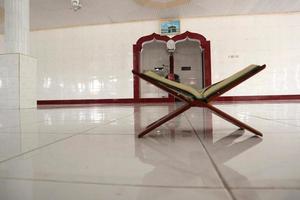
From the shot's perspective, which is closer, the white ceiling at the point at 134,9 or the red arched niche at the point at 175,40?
the white ceiling at the point at 134,9

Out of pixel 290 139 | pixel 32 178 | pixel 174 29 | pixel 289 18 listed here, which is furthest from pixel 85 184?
pixel 289 18

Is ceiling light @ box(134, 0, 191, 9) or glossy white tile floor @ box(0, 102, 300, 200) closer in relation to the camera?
glossy white tile floor @ box(0, 102, 300, 200)

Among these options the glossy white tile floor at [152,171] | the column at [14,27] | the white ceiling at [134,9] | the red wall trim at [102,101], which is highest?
the white ceiling at [134,9]

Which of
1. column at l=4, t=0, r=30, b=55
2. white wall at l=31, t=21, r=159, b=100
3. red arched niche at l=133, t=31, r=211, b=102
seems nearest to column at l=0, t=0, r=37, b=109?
column at l=4, t=0, r=30, b=55

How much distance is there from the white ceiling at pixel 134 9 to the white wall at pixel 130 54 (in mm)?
319

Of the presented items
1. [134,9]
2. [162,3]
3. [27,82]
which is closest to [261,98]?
[162,3]

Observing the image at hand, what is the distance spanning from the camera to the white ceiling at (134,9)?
6.01 meters

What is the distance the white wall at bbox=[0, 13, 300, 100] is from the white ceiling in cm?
32

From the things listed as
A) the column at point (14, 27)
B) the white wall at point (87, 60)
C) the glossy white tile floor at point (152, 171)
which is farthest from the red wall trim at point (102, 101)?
the glossy white tile floor at point (152, 171)

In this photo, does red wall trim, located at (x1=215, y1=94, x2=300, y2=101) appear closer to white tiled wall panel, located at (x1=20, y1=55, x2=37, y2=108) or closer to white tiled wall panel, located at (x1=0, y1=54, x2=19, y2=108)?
white tiled wall panel, located at (x1=20, y1=55, x2=37, y2=108)

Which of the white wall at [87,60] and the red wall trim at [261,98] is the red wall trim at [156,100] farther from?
the white wall at [87,60]

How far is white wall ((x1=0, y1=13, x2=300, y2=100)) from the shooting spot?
6949 mm

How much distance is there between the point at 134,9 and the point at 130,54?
A: 1.51 metres

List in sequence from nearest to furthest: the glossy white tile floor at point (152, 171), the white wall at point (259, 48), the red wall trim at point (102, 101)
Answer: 1. the glossy white tile floor at point (152, 171)
2. the white wall at point (259, 48)
3. the red wall trim at point (102, 101)
